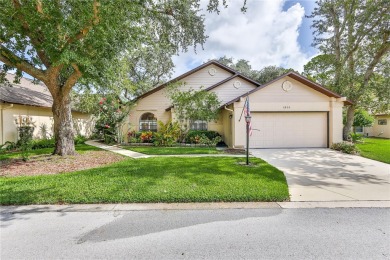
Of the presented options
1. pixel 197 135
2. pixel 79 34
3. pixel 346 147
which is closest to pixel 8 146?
pixel 79 34

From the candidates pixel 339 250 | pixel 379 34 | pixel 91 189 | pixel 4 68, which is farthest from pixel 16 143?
pixel 379 34

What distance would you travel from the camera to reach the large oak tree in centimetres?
622

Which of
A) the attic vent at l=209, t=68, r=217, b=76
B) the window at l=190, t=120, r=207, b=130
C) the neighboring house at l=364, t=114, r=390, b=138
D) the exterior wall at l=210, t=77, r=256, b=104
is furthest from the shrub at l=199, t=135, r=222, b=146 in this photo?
the neighboring house at l=364, t=114, r=390, b=138

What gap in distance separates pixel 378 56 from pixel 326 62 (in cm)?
401

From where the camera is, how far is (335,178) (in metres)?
6.25

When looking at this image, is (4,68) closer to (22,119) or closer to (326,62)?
(22,119)

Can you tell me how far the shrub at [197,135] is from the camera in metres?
13.8

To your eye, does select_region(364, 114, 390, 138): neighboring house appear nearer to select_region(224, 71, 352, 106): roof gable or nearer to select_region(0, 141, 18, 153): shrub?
select_region(224, 71, 352, 106): roof gable

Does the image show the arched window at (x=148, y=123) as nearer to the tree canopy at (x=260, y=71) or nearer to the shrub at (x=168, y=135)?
the shrub at (x=168, y=135)

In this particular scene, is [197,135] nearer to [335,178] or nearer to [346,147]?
[346,147]

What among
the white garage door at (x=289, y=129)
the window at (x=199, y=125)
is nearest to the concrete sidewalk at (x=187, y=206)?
the white garage door at (x=289, y=129)

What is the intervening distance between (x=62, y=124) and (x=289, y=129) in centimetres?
1248

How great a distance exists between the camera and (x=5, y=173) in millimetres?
6547

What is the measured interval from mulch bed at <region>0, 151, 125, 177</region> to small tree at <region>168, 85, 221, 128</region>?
19.9 feet
